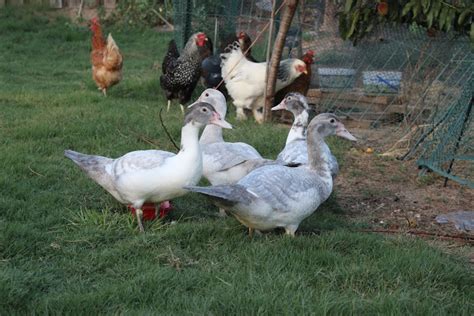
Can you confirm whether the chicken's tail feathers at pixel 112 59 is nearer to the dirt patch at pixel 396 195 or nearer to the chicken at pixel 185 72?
the chicken at pixel 185 72

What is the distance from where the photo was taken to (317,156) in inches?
186

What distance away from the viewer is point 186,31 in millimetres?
9977

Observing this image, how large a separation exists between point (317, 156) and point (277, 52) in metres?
3.13

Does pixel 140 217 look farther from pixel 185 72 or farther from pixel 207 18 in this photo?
pixel 207 18

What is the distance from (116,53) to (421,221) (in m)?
5.60

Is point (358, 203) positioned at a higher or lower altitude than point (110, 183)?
lower

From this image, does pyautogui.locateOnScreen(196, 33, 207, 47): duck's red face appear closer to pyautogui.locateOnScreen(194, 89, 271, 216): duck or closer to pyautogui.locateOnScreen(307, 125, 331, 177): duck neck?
pyautogui.locateOnScreen(194, 89, 271, 216): duck

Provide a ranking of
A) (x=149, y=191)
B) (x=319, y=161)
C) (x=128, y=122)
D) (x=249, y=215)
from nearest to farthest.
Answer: (x=249, y=215)
(x=149, y=191)
(x=319, y=161)
(x=128, y=122)

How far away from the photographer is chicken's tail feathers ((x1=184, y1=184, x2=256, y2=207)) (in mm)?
3949

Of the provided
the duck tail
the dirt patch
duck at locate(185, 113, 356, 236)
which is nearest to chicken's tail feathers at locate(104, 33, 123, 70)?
the dirt patch

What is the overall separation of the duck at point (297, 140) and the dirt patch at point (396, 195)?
44 cm

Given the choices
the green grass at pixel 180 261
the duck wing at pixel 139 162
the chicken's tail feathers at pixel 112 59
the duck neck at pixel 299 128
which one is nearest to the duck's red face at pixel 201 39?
the chicken's tail feathers at pixel 112 59

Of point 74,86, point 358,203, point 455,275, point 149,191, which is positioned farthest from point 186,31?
point 455,275

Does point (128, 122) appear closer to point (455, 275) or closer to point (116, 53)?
point (116, 53)
